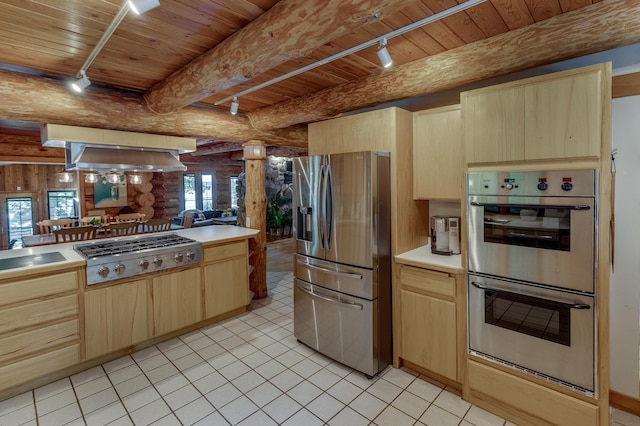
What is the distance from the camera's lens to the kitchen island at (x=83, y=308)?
7.45ft

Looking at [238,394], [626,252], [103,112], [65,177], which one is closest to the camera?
[626,252]

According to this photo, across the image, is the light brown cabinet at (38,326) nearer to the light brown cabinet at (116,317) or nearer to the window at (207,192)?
the light brown cabinet at (116,317)

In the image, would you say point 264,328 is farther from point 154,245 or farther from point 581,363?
point 581,363

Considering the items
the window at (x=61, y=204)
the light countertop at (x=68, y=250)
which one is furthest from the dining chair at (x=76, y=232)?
the window at (x=61, y=204)

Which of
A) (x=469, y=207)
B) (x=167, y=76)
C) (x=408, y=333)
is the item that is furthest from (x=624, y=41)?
(x=167, y=76)

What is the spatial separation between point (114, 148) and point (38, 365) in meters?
1.98

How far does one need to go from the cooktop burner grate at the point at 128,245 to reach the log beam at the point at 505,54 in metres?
2.12

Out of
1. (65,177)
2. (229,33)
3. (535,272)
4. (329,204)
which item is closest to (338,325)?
(329,204)

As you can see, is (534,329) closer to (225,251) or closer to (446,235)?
(446,235)

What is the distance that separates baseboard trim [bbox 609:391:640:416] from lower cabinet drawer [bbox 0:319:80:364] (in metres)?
3.95

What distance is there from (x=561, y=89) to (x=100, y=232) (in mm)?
6382

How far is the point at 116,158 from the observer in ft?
10.1

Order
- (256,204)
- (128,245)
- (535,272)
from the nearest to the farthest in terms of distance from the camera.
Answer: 1. (535,272)
2. (128,245)
3. (256,204)

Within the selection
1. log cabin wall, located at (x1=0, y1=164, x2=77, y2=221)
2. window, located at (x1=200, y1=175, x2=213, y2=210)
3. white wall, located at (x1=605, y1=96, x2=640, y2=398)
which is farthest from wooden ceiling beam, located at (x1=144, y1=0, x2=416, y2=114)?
window, located at (x1=200, y1=175, x2=213, y2=210)
